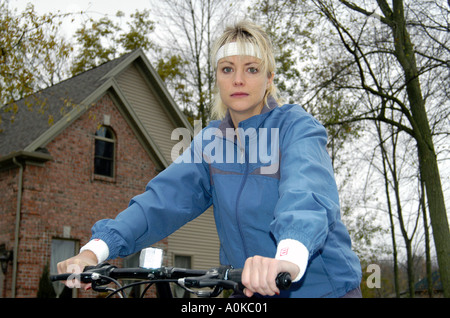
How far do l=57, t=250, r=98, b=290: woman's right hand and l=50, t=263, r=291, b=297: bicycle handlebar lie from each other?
0.03 metres

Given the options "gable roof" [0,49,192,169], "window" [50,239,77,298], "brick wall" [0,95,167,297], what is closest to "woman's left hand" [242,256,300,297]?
"brick wall" [0,95,167,297]

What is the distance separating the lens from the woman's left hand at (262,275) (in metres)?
1.70

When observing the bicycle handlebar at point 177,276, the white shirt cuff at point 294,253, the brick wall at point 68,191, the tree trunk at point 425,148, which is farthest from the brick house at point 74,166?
the white shirt cuff at point 294,253

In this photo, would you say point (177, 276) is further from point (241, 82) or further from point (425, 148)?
point (425, 148)

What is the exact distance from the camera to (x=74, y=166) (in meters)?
19.2

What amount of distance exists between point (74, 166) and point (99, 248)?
57.0 ft

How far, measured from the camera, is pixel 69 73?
117 feet

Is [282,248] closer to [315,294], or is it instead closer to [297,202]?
[297,202]

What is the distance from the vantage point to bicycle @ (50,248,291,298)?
180 centimetres

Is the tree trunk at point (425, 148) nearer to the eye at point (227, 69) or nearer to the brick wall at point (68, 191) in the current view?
the brick wall at point (68, 191)

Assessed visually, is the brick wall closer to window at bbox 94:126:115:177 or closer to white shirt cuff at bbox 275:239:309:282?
window at bbox 94:126:115:177

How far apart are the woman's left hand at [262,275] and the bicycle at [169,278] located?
0.02 metres

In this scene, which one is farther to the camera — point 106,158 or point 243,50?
point 106,158

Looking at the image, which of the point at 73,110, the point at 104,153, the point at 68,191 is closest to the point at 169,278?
the point at 68,191
